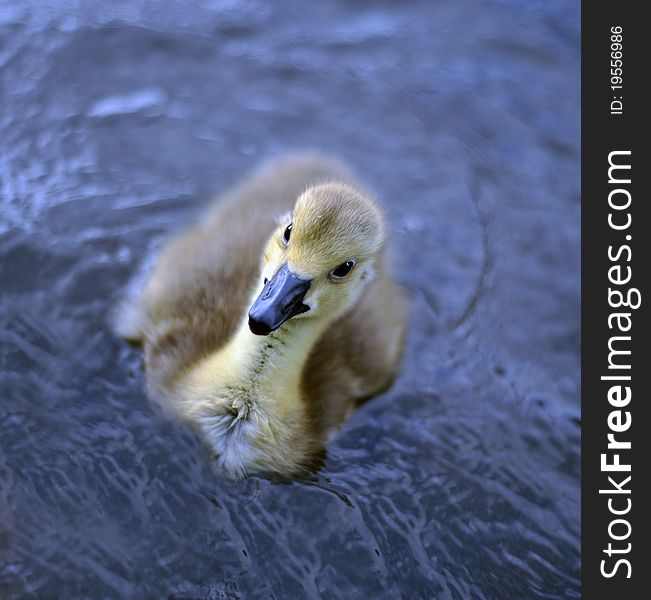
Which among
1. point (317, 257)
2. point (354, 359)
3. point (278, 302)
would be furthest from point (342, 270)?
point (354, 359)

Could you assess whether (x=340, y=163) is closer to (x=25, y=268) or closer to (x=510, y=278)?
(x=510, y=278)

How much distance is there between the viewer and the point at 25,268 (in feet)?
17.3

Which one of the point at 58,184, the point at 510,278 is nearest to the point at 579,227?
the point at 510,278

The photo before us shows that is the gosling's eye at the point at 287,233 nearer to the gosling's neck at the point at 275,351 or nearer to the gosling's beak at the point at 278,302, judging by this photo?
the gosling's beak at the point at 278,302

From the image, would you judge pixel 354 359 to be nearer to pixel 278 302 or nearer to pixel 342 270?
pixel 342 270

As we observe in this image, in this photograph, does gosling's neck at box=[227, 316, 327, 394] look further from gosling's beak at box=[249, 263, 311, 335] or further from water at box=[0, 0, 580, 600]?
water at box=[0, 0, 580, 600]

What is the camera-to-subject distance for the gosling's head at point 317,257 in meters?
4.12

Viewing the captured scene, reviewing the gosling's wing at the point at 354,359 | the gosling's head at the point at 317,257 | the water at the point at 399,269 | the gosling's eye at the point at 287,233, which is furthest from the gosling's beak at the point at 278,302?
the water at the point at 399,269

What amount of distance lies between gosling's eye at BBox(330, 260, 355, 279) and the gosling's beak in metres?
0.18

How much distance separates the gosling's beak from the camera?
402cm

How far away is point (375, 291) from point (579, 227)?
5.63ft

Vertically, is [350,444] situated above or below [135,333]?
below

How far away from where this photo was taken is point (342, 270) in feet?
A: 14.4

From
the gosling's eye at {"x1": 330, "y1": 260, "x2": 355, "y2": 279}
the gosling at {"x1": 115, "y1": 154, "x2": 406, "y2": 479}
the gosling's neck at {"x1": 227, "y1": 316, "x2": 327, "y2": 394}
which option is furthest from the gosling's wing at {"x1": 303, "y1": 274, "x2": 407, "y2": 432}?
the gosling's eye at {"x1": 330, "y1": 260, "x2": 355, "y2": 279}
